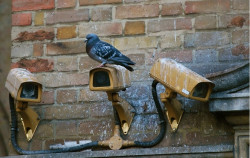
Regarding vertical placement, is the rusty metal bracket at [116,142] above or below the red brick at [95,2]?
below

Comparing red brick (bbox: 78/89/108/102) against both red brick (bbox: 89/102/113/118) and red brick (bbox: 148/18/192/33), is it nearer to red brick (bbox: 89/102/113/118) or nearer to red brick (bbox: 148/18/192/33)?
red brick (bbox: 89/102/113/118)

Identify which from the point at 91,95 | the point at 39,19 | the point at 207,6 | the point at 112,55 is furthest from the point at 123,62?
the point at 39,19

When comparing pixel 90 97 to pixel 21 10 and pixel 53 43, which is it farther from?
pixel 21 10

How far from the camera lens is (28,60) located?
4.52 m

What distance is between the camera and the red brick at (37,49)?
452cm

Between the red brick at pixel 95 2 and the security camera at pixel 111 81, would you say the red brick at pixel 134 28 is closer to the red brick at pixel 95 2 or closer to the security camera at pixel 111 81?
the red brick at pixel 95 2

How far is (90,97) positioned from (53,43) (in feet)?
1.27

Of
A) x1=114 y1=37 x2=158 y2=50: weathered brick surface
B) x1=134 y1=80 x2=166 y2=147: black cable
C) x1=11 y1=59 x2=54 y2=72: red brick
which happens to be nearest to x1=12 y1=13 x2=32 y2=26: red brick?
x1=11 y1=59 x2=54 y2=72: red brick

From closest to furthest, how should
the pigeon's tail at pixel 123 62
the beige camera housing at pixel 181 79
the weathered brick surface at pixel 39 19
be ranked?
1. the beige camera housing at pixel 181 79
2. the pigeon's tail at pixel 123 62
3. the weathered brick surface at pixel 39 19

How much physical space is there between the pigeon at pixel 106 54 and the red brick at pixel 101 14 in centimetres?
28

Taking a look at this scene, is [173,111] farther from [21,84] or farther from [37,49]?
[37,49]

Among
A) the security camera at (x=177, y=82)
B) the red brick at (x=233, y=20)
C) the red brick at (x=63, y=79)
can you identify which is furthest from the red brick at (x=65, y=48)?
the red brick at (x=233, y=20)

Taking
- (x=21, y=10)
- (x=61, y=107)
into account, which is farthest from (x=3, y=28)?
(x=61, y=107)

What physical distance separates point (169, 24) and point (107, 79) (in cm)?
56
